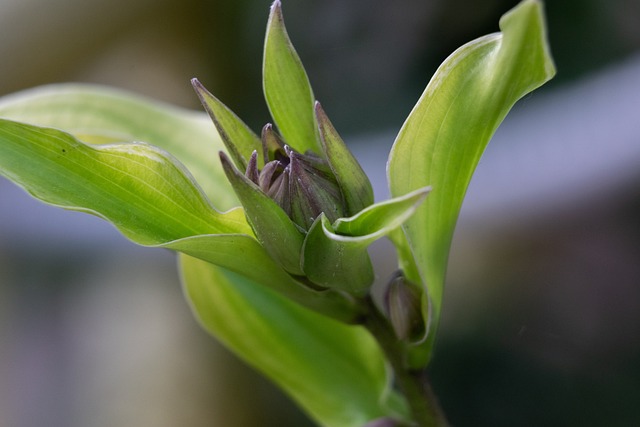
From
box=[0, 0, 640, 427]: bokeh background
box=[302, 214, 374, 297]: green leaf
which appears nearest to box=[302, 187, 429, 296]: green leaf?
box=[302, 214, 374, 297]: green leaf

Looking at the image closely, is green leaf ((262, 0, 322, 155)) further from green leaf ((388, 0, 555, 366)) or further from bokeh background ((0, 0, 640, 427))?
bokeh background ((0, 0, 640, 427))

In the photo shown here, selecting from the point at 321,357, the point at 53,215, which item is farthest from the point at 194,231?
the point at 53,215

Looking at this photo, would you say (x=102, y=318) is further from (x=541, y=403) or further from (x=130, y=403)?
(x=541, y=403)

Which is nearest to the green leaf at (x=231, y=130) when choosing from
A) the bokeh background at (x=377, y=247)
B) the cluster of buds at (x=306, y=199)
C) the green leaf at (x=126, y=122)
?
the cluster of buds at (x=306, y=199)

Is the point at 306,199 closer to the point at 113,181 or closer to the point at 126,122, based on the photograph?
the point at 113,181

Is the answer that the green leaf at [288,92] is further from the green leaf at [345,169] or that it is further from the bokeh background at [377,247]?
the bokeh background at [377,247]
